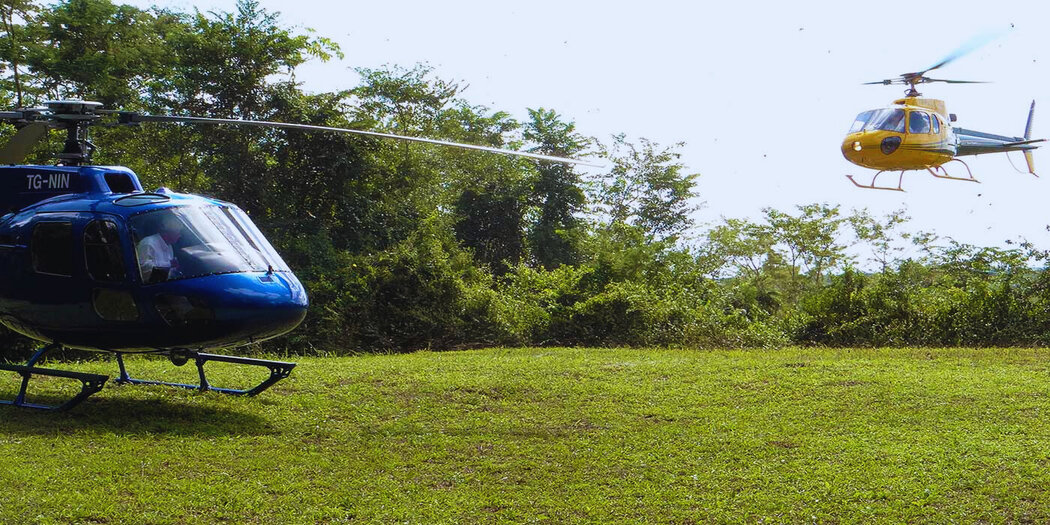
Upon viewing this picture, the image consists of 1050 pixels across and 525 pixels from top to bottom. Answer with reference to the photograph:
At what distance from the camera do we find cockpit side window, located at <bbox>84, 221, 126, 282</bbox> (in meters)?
6.23

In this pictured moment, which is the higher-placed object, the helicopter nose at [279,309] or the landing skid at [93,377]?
the helicopter nose at [279,309]

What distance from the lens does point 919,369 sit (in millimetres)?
9508

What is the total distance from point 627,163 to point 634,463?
21.5 m

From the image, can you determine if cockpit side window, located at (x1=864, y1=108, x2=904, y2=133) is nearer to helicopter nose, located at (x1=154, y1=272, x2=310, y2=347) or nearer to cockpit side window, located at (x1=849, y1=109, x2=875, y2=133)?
cockpit side window, located at (x1=849, y1=109, x2=875, y2=133)

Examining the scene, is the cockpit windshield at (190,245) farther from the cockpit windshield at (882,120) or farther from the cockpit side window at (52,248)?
the cockpit windshield at (882,120)

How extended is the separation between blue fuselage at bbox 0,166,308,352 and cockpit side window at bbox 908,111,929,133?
10690mm

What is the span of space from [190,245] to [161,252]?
19 centimetres

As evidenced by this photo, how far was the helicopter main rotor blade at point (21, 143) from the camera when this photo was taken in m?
7.45

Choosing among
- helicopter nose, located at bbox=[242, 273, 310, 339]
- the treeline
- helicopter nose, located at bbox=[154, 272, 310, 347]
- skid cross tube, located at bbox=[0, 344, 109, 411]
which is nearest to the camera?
helicopter nose, located at bbox=[154, 272, 310, 347]

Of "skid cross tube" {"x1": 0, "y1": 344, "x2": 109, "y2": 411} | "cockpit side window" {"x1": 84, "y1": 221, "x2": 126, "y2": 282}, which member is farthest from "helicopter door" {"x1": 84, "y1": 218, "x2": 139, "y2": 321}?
"skid cross tube" {"x1": 0, "y1": 344, "x2": 109, "y2": 411}

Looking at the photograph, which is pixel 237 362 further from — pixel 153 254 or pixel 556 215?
pixel 556 215

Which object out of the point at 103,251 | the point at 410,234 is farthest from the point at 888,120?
the point at 103,251

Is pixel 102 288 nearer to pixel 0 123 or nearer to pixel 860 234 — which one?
pixel 0 123

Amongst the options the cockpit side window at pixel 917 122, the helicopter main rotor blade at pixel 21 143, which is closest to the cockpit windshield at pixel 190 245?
the helicopter main rotor blade at pixel 21 143
